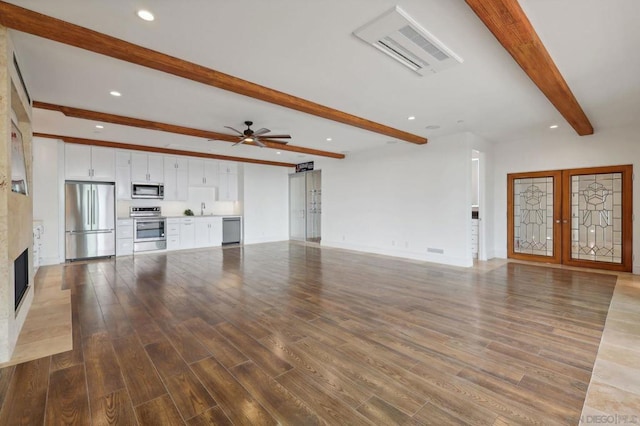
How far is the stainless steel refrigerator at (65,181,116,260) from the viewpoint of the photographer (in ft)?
22.4

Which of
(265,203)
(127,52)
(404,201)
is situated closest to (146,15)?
(127,52)

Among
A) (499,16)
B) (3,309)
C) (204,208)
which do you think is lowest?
(3,309)

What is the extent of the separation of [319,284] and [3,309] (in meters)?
3.58

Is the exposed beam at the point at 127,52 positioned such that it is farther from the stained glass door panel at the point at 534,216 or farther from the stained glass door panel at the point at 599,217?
the stained glass door panel at the point at 599,217

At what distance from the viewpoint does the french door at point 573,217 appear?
5.74 metres

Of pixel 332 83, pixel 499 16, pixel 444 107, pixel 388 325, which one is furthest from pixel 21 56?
pixel 444 107

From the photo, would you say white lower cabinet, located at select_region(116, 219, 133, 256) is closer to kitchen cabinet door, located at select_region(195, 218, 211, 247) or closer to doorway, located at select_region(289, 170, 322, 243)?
kitchen cabinet door, located at select_region(195, 218, 211, 247)

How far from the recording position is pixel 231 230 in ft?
32.1

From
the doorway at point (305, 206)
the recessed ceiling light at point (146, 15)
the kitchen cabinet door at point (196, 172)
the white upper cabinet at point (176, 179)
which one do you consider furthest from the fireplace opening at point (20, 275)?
the doorway at point (305, 206)

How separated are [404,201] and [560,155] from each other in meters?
3.36

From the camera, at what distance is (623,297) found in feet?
13.4

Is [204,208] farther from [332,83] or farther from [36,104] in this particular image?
[332,83]

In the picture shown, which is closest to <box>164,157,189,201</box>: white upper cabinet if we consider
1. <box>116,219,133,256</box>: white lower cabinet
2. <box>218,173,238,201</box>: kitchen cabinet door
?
<box>218,173,238,201</box>: kitchen cabinet door

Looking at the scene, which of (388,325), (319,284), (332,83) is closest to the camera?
(388,325)
